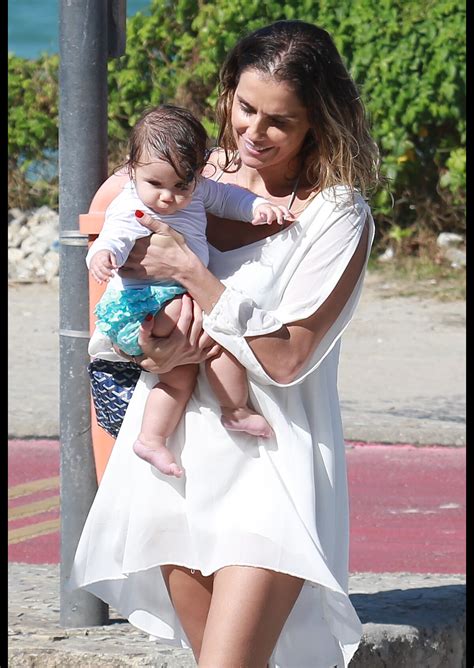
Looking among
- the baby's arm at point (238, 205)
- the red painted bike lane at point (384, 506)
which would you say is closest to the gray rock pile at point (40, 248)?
the red painted bike lane at point (384, 506)

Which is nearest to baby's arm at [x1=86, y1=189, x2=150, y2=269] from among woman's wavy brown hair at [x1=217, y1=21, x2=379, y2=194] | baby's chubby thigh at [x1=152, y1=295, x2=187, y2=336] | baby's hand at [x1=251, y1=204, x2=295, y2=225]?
baby's chubby thigh at [x1=152, y1=295, x2=187, y2=336]

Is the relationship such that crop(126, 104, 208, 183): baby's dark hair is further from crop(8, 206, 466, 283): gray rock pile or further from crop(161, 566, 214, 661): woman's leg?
crop(8, 206, 466, 283): gray rock pile

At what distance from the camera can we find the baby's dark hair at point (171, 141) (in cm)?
Answer: 267

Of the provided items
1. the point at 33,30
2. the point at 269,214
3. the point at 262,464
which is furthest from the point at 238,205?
the point at 33,30

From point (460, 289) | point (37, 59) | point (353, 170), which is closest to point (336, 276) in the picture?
point (353, 170)

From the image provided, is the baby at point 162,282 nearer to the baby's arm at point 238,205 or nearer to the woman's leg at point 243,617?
the baby's arm at point 238,205

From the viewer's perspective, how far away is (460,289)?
34.9ft

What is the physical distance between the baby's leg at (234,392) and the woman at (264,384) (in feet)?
0.12

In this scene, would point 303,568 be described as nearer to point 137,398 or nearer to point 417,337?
point 137,398

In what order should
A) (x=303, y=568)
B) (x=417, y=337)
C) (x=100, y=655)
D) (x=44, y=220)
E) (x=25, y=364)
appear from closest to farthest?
(x=303, y=568), (x=100, y=655), (x=25, y=364), (x=417, y=337), (x=44, y=220)

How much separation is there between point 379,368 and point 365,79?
329 centimetres

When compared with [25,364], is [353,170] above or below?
above

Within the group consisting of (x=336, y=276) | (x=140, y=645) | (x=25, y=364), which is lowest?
(x=25, y=364)

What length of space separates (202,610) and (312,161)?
1081 millimetres
